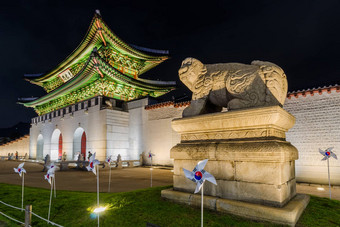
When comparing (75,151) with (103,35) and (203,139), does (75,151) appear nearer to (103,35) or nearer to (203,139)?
(103,35)

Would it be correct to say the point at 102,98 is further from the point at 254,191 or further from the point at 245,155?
the point at 254,191

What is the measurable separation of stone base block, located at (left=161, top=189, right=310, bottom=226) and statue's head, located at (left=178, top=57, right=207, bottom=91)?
6.62 feet

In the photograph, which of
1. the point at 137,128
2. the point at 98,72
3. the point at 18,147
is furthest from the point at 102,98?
the point at 18,147

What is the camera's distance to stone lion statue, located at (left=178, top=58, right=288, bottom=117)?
3.13 m

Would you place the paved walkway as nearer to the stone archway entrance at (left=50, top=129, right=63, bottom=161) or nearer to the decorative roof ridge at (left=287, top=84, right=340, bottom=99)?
the decorative roof ridge at (left=287, top=84, right=340, bottom=99)

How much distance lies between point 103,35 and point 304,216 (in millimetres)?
19808

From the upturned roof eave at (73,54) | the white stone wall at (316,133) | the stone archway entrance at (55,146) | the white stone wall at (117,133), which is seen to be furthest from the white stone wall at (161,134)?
the stone archway entrance at (55,146)

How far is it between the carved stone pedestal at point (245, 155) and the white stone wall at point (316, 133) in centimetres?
847

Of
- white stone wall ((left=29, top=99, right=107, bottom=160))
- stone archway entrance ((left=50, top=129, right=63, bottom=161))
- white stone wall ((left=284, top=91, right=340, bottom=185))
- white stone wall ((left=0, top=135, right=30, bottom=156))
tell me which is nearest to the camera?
white stone wall ((left=284, top=91, right=340, bottom=185))

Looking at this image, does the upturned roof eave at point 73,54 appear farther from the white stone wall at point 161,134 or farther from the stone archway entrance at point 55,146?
the white stone wall at point 161,134

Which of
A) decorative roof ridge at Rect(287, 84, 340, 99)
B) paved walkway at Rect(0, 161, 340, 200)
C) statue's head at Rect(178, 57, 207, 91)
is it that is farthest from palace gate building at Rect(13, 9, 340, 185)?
statue's head at Rect(178, 57, 207, 91)

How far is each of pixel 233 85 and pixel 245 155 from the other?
119 centimetres

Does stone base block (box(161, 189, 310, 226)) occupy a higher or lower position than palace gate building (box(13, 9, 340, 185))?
lower

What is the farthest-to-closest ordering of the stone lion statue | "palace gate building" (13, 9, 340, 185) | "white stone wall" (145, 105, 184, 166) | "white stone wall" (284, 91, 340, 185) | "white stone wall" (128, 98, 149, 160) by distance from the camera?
"white stone wall" (128, 98, 149, 160) → "white stone wall" (145, 105, 184, 166) → "palace gate building" (13, 9, 340, 185) → "white stone wall" (284, 91, 340, 185) → the stone lion statue
